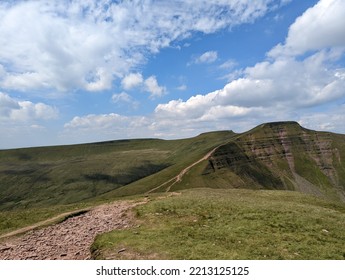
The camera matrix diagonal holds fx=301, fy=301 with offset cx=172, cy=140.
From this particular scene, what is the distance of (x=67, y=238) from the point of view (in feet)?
100

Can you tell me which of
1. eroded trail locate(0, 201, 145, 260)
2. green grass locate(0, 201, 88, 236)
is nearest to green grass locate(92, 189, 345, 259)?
eroded trail locate(0, 201, 145, 260)

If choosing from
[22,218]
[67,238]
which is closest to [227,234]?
[67,238]

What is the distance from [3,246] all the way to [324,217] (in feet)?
114

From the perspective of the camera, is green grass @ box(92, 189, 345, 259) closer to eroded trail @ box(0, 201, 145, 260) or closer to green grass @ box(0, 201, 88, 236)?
eroded trail @ box(0, 201, 145, 260)

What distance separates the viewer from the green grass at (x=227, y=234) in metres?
23.4

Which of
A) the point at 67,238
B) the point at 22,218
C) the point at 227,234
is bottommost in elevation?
the point at 22,218

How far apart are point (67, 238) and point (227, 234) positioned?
16037mm

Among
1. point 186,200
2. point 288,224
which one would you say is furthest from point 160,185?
point 288,224

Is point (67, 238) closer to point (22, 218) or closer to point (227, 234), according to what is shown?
point (227, 234)

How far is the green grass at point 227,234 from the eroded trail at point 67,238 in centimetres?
193

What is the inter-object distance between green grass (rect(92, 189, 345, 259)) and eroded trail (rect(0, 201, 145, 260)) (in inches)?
76.0
